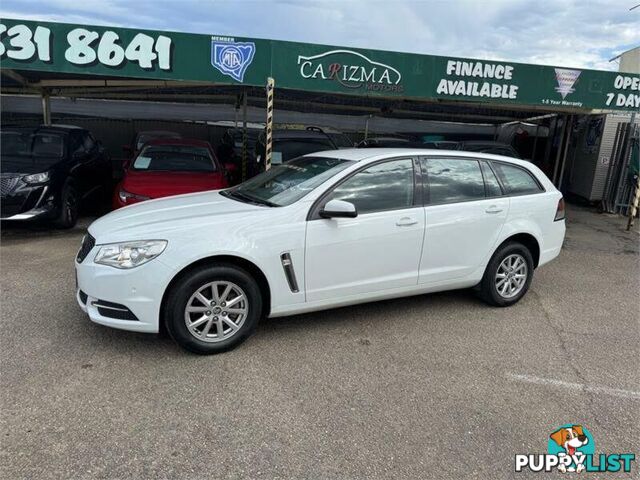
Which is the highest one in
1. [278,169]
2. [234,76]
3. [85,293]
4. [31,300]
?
[234,76]

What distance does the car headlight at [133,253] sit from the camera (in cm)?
345

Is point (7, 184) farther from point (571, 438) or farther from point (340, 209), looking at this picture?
point (571, 438)

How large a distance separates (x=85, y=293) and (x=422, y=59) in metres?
6.39

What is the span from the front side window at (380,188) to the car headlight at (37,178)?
523 centimetres

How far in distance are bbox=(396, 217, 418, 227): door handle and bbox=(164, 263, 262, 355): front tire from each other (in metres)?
1.37

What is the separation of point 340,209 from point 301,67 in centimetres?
445

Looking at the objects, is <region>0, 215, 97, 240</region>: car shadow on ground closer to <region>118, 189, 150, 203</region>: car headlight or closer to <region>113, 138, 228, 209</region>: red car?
<region>113, 138, 228, 209</region>: red car

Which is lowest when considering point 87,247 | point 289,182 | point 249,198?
point 87,247

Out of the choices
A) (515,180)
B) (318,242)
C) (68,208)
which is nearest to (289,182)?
(318,242)

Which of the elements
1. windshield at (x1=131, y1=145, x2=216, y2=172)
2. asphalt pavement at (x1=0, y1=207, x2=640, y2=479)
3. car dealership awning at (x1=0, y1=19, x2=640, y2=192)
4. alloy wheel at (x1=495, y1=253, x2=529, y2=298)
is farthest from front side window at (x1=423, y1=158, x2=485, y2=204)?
windshield at (x1=131, y1=145, x2=216, y2=172)

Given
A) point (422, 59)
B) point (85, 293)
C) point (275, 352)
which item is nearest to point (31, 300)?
point (85, 293)

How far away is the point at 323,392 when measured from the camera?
3.28 m

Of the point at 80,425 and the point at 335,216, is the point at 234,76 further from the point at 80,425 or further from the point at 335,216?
the point at 80,425

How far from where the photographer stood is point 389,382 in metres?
3.43
